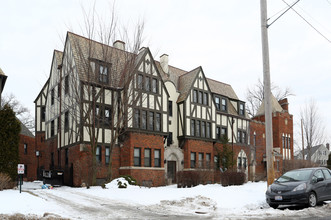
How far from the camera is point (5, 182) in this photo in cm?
1823

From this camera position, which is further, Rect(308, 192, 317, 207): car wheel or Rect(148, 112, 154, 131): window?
Rect(148, 112, 154, 131): window

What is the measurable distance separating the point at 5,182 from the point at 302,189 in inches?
587

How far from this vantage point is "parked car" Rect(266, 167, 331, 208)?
11758 millimetres

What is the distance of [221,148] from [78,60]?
1700 cm

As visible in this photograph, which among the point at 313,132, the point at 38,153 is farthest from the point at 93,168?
the point at 313,132

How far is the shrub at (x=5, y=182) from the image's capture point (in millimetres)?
17906

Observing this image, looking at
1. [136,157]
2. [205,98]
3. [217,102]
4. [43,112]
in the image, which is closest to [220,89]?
[217,102]

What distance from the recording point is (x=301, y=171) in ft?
44.0

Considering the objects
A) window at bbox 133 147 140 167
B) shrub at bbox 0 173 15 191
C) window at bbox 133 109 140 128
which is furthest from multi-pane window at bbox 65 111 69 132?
shrub at bbox 0 173 15 191

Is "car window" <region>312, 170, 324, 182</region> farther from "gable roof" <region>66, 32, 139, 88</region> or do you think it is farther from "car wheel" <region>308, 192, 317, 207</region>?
"gable roof" <region>66, 32, 139, 88</region>

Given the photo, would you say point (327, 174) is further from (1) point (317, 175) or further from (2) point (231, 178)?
(2) point (231, 178)

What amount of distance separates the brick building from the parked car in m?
12.9

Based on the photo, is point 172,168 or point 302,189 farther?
point 172,168

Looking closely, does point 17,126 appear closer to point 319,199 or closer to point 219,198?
point 219,198
